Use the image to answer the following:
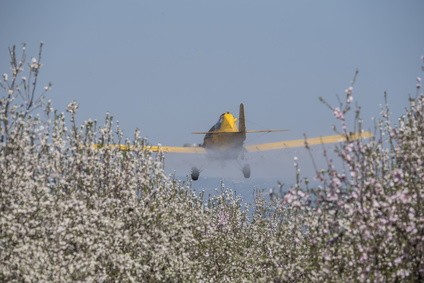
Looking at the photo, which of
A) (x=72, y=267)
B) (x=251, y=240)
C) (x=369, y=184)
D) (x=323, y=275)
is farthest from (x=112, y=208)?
(x=251, y=240)

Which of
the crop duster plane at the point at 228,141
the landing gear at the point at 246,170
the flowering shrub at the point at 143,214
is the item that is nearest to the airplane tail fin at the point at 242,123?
the crop duster plane at the point at 228,141

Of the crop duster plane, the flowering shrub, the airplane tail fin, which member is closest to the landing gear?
the crop duster plane

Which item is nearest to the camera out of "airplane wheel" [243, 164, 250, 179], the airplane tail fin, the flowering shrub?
the flowering shrub

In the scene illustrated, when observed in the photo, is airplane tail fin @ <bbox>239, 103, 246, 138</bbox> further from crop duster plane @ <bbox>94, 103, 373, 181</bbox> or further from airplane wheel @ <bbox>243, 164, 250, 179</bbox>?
airplane wheel @ <bbox>243, 164, 250, 179</bbox>

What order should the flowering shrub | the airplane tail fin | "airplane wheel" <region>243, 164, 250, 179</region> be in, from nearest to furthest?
the flowering shrub < the airplane tail fin < "airplane wheel" <region>243, 164, 250, 179</region>

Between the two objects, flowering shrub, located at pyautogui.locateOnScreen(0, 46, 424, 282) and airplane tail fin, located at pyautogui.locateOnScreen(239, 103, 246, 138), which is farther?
airplane tail fin, located at pyautogui.locateOnScreen(239, 103, 246, 138)

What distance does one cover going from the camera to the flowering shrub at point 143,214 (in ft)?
24.0

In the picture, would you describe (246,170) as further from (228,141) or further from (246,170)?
(228,141)

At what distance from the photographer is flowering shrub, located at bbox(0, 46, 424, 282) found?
7328mm

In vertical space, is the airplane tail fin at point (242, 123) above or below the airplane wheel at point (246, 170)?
above

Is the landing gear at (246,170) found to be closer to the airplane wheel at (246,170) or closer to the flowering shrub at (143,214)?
the airplane wheel at (246,170)

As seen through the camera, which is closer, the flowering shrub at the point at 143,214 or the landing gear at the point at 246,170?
the flowering shrub at the point at 143,214

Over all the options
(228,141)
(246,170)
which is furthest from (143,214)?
(246,170)

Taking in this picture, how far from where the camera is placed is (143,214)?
9750 mm
